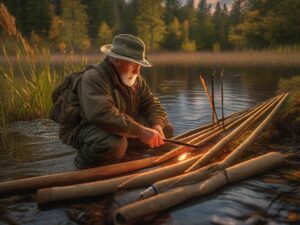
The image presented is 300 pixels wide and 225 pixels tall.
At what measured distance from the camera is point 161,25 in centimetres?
5325

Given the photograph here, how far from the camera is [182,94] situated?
11789 millimetres

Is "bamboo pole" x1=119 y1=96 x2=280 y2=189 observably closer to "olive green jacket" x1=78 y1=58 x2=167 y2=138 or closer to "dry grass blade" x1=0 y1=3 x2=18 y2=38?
"olive green jacket" x1=78 y1=58 x2=167 y2=138

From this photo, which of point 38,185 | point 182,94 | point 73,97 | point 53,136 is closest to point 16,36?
point 53,136

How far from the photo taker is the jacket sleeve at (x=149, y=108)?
506 centimetres

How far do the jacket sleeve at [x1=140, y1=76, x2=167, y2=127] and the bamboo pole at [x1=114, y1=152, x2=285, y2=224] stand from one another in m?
1.49

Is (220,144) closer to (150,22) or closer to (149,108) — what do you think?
(149,108)

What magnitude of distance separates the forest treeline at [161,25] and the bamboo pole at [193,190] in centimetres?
3197

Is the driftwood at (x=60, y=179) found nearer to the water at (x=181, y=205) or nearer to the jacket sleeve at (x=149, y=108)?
the water at (x=181, y=205)

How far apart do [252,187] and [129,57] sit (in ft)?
6.00

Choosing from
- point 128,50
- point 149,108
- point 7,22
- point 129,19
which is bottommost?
point 149,108

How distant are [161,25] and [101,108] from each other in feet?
166

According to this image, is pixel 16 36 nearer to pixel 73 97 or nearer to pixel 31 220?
pixel 73 97

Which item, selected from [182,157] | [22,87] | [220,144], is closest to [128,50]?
[182,157]

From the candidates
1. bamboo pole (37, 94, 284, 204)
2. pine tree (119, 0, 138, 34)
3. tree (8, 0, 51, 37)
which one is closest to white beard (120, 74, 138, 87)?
bamboo pole (37, 94, 284, 204)
